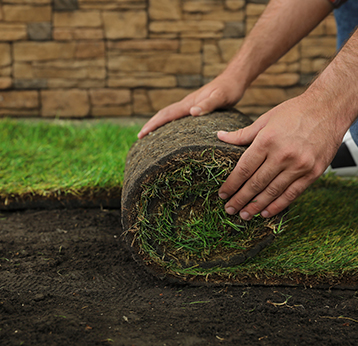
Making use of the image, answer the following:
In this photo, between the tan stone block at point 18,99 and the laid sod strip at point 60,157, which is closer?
the laid sod strip at point 60,157

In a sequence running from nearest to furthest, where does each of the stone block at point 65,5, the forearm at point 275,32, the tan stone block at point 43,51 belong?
the forearm at point 275,32, the stone block at point 65,5, the tan stone block at point 43,51

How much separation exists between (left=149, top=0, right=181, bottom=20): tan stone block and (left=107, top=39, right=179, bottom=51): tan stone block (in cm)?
19

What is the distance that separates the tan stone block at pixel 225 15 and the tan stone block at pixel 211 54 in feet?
0.72

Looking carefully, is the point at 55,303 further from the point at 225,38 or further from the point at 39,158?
the point at 225,38

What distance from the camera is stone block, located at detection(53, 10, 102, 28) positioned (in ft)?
10.0

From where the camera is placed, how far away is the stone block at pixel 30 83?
3192 mm

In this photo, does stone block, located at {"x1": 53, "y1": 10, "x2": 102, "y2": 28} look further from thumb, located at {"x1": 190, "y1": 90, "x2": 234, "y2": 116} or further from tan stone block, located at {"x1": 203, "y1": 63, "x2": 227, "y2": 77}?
thumb, located at {"x1": 190, "y1": 90, "x2": 234, "y2": 116}

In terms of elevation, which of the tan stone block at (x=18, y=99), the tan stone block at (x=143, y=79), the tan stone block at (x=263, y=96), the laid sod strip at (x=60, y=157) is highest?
the tan stone block at (x=143, y=79)

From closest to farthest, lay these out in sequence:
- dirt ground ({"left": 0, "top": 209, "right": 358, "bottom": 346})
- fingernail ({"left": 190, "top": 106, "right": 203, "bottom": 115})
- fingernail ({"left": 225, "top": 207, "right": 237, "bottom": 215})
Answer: dirt ground ({"left": 0, "top": 209, "right": 358, "bottom": 346}) < fingernail ({"left": 225, "top": 207, "right": 237, "bottom": 215}) < fingernail ({"left": 190, "top": 106, "right": 203, "bottom": 115})

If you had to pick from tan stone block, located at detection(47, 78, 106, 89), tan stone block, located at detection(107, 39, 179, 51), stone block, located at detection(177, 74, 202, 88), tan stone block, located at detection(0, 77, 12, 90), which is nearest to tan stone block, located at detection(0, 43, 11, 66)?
tan stone block, located at detection(0, 77, 12, 90)

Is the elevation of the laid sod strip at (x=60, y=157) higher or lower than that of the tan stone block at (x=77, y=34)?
lower

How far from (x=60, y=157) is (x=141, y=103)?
3.89ft

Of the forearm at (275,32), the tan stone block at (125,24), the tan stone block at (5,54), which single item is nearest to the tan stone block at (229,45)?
the tan stone block at (125,24)

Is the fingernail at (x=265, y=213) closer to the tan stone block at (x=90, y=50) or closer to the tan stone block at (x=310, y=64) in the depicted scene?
the tan stone block at (x=310, y=64)
